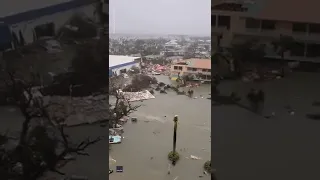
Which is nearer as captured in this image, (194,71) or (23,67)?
(23,67)

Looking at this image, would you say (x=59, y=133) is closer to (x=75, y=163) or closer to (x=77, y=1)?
(x=75, y=163)

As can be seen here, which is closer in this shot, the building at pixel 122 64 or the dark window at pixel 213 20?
the dark window at pixel 213 20

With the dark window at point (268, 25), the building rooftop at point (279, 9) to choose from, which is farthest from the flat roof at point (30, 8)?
the dark window at point (268, 25)

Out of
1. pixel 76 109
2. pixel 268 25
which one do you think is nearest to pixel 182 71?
pixel 268 25

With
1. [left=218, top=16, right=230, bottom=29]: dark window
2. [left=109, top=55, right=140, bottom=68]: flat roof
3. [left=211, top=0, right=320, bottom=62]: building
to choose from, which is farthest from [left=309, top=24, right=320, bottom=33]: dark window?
[left=109, top=55, right=140, bottom=68]: flat roof

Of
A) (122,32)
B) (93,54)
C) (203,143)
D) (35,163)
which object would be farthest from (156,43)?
(35,163)

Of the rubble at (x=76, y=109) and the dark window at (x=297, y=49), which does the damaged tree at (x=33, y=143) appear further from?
the dark window at (x=297, y=49)
